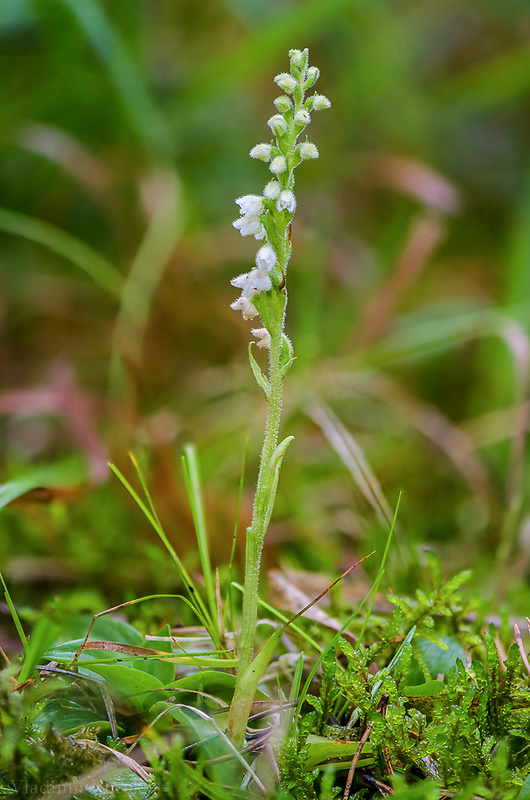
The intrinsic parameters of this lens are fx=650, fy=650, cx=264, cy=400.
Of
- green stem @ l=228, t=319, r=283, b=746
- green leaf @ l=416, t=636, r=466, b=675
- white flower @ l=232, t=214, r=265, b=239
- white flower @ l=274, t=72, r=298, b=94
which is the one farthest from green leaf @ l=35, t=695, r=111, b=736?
white flower @ l=274, t=72, r=298, b=94

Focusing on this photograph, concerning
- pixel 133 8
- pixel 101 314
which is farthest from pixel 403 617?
pixel 133 8

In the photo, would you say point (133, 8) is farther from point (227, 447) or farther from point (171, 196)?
point (227, 447)

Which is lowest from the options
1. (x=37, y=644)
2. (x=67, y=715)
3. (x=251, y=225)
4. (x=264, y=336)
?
(x=67, y=715)

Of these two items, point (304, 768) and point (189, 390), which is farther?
point (189, 390)

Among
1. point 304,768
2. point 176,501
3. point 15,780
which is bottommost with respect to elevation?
point 304,768

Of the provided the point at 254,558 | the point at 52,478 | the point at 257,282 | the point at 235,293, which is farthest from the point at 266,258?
the point at 235,293

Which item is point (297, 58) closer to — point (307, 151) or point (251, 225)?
point (307, 151)
